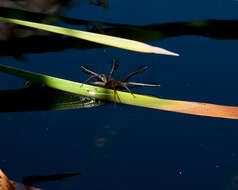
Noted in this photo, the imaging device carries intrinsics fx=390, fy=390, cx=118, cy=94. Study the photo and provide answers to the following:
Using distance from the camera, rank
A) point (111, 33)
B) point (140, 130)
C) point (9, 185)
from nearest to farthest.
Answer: point (9, 185), point (140, 130), point (111, 33)

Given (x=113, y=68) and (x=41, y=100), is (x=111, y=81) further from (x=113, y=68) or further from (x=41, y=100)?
(x=41, y=100)

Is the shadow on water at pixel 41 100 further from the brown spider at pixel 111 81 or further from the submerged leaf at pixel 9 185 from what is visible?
the submerged leaf at pixel 9 185

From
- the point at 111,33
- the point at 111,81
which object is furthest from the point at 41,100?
the point at 111,33

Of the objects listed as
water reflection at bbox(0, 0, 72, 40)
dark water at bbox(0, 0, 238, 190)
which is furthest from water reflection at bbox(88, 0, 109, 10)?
dark water at bbox(0, 0, 238, 190)

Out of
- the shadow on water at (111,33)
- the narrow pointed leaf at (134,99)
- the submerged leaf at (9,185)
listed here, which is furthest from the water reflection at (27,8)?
the submerged leaf at (9,185)

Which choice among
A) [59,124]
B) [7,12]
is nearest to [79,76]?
[59,124]

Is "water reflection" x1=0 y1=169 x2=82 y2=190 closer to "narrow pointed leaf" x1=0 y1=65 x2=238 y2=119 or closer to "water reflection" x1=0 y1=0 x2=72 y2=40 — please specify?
"narrow pointed leaf" x1=0 y1=65 x2=238 y2=119

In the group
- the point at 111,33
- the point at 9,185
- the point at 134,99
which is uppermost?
the point at 111,33
